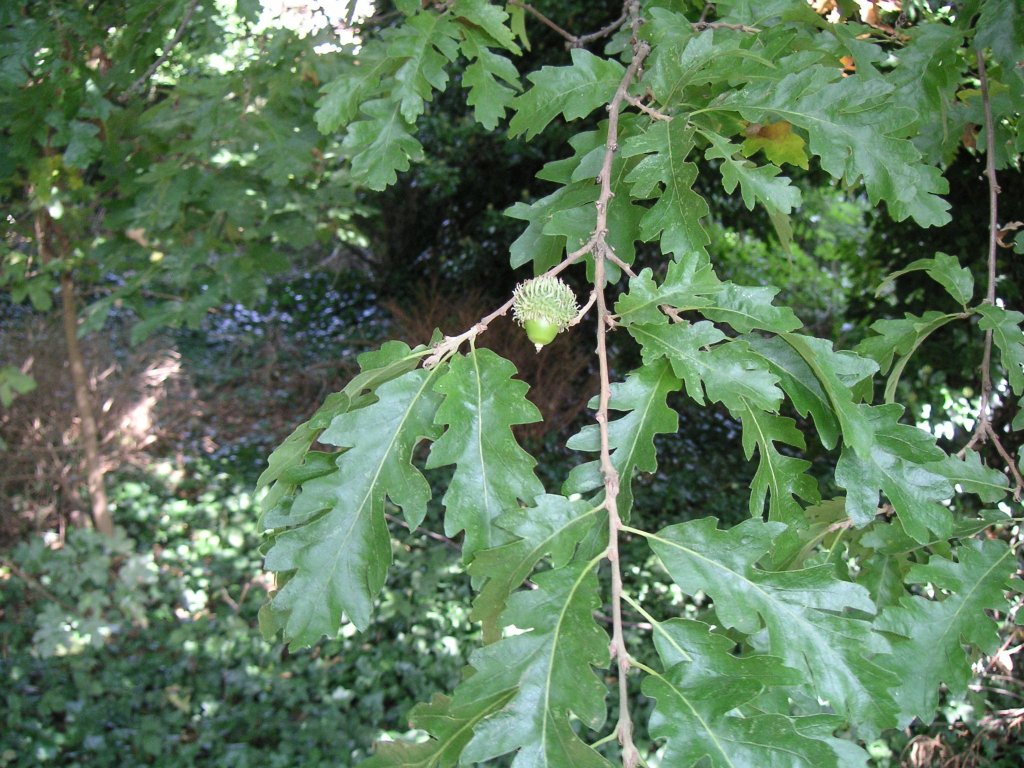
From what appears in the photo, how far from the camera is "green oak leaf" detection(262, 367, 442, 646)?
0.93m

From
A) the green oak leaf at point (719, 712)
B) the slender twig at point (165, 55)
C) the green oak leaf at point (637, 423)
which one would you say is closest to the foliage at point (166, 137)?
the slender twig at point (165, 55)

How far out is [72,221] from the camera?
3264mm

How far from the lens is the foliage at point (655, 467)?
799 mm

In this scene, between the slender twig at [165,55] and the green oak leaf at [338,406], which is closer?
the green oak leaf at [338,406]

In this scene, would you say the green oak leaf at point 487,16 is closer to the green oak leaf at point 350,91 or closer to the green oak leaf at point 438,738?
the green oak leaf at point 350,91

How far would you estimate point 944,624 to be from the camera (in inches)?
44.6

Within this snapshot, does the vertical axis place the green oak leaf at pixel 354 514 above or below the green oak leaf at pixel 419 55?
below

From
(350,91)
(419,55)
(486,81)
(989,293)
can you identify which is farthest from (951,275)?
(350,91)

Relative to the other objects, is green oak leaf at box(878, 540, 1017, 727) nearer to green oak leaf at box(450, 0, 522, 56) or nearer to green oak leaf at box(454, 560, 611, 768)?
green oak leaf at box(454, 560, 611, 768)

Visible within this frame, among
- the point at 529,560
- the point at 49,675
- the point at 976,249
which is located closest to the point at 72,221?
the point at 49,675

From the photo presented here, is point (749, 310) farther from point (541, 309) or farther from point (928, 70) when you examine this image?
point (928, 70)

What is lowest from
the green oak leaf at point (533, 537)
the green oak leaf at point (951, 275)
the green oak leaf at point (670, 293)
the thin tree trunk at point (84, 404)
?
the thin tree trunk at point (84, 404)

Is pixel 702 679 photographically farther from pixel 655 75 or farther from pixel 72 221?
pixel 72 221

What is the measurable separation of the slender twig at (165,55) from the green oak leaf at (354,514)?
4.70ft
